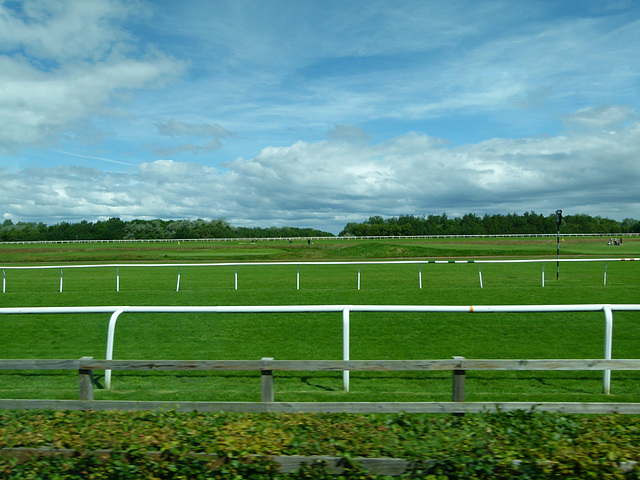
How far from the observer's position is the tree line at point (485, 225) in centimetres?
9681

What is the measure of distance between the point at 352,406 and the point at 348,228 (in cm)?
11181

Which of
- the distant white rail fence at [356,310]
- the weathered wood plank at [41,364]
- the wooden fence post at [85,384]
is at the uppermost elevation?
the distant white rail fence at [356,310]

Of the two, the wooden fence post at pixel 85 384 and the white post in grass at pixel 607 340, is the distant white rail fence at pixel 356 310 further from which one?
the wooden fence post at pixel 85 384

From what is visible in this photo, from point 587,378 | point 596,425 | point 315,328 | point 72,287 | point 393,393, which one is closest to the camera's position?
point 596,425

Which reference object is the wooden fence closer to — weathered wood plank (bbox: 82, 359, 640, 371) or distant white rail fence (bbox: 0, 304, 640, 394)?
weathered wood plank (bbox: 82, 359, 640, 371)

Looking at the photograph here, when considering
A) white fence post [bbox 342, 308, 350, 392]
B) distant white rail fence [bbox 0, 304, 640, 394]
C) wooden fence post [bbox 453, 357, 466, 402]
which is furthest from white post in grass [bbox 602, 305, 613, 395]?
white fence post [bbox 342, 308, 350, 392]

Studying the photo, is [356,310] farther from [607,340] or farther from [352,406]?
[607,340]

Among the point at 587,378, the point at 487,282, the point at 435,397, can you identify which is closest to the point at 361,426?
the point at 435,397

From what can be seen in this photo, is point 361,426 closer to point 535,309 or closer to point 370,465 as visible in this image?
point 370,465

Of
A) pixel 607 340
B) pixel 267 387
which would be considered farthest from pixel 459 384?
pixel 607 340

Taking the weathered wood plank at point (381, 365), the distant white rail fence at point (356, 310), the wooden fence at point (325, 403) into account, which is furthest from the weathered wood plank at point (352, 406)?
the distant white rail fence at point (356, 310)

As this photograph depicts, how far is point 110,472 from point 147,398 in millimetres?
1664

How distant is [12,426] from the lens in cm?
343

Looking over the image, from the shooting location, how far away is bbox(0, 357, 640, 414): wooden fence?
12.1 feet
